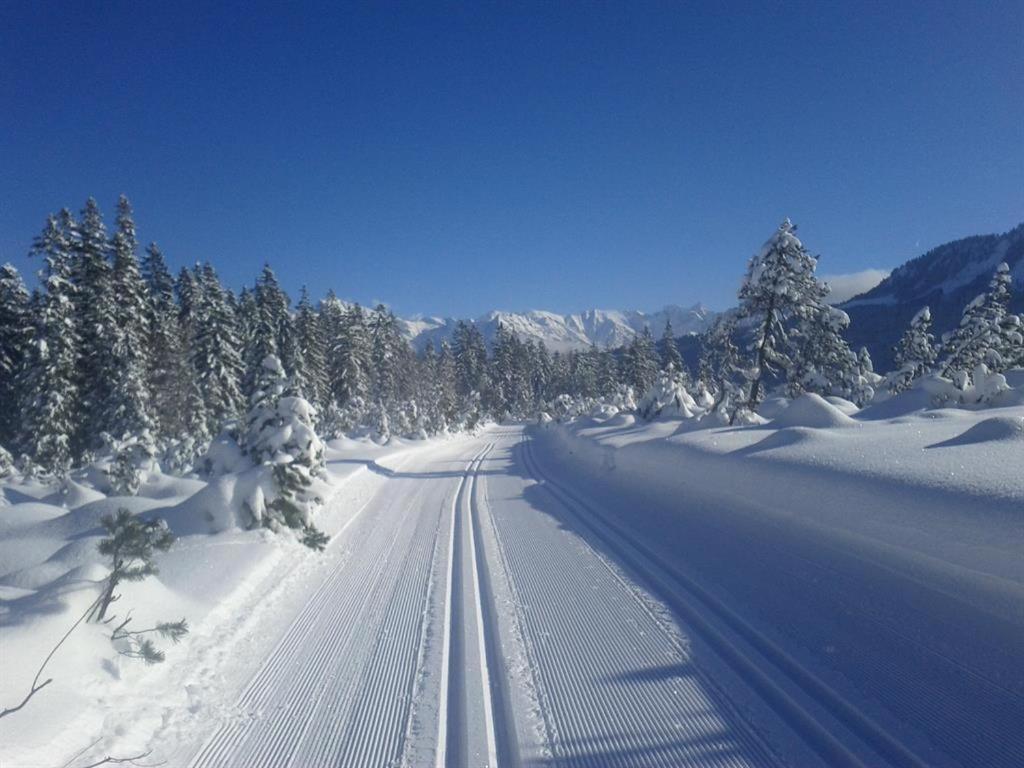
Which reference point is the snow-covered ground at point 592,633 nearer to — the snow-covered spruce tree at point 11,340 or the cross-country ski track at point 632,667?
the cross-country ski track at point 632,667

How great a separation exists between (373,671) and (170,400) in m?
27.2

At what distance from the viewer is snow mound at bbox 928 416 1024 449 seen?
23.3 feet

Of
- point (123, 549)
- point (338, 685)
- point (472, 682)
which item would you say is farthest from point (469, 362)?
point (472, 682)

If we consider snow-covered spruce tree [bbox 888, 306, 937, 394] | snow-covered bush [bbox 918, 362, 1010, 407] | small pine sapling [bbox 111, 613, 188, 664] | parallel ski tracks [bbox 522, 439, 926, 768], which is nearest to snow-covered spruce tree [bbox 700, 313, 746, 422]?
snow-covered bush [bbox 918, 362, 1010, 407]

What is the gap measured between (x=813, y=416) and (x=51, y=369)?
27.3 metres

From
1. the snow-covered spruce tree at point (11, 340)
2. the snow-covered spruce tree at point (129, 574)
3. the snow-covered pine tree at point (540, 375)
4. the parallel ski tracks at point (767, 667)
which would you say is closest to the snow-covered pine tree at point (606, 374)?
the snow-covered pine tree at point (540, 375)

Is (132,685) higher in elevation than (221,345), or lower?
lower

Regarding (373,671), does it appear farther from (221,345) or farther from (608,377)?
(608,377)

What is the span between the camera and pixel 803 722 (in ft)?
11.3

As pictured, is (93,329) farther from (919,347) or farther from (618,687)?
(919,347)

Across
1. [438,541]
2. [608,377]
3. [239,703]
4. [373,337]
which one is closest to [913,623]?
[239,703]

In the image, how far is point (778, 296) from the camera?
18.7m

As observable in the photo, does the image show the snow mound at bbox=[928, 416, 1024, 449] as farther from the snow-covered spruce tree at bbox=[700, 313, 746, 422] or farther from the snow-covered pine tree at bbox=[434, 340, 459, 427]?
the snow-covered pine tree at bbox=[434, 340, 459, 427]

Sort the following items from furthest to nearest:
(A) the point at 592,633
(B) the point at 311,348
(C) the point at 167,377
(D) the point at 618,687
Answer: (B) the point at 311,348
(C) the point at 167,377
(A) the point at 592,633
(D) the point at 618,687
